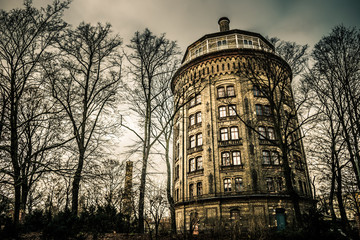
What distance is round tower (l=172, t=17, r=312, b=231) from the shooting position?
20.8 metres

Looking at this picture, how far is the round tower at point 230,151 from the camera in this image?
2077 centimetres

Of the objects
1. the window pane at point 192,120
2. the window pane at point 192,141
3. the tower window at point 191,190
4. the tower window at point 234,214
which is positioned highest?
the window pane at point 192,120

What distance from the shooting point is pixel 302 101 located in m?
14.4

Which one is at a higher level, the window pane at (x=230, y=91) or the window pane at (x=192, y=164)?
the window pane at (x=230, y=91)

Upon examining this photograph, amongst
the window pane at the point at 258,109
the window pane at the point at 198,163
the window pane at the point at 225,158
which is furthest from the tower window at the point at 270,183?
the window pane at the point at 258,109

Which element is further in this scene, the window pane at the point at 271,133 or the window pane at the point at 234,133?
the window pane at the point at 271,133

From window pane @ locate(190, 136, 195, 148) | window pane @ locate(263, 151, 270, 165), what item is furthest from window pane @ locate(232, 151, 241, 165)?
window pane @ locate(190, 136, 195, 148)

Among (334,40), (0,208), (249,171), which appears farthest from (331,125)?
(0,208)

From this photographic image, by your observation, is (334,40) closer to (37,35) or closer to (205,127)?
(205,127)

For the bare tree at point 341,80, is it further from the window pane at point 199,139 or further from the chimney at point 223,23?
the chimney at point 223,23

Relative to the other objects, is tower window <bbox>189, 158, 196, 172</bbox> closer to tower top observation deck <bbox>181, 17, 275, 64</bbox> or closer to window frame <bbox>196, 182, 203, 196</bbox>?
window frame <bbox>196, 182, 203, 196</bbox>

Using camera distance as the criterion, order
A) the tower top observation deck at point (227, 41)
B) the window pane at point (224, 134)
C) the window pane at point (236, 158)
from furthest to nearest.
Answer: the tower top observation deck at point (227, 41) < the window pane at point (224, 134) < the window pane at point (236, 158)

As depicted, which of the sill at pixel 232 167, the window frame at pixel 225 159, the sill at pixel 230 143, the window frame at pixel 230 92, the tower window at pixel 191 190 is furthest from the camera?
the window frame at pixel 230 92

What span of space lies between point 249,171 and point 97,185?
16277 mm
